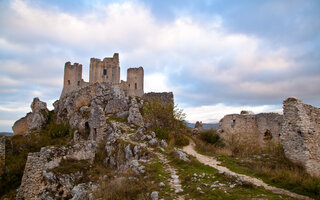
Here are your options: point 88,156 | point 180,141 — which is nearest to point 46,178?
point 88,156

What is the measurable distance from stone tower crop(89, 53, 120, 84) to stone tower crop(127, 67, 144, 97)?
7.73ft

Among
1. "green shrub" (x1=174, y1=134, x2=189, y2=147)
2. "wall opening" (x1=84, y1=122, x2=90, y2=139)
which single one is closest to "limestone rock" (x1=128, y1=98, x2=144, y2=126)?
"green shrub" (x1=174, y1=134, x2=189, y2=147)

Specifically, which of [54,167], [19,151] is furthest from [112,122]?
[19,151]

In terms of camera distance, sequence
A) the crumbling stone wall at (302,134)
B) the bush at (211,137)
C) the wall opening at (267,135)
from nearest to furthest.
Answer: the crumbling stone wall at (302,134)
the wall opening at (267,135)
the bush at (211,137)

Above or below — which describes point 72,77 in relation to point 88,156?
above

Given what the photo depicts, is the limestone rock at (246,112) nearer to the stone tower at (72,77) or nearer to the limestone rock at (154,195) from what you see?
the limestone rock at (154,195)

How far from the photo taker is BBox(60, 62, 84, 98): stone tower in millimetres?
32719

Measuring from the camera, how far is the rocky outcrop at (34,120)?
74.6 feet

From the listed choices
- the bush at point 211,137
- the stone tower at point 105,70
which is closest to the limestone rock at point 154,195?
the bush at point 211,137

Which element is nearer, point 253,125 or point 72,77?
point 253,125

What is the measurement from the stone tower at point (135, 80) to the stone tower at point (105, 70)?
235 centimetres

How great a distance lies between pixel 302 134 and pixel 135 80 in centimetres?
2697

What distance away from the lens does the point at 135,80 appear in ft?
109

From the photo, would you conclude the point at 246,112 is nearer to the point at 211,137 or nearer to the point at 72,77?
the point at 211,137
